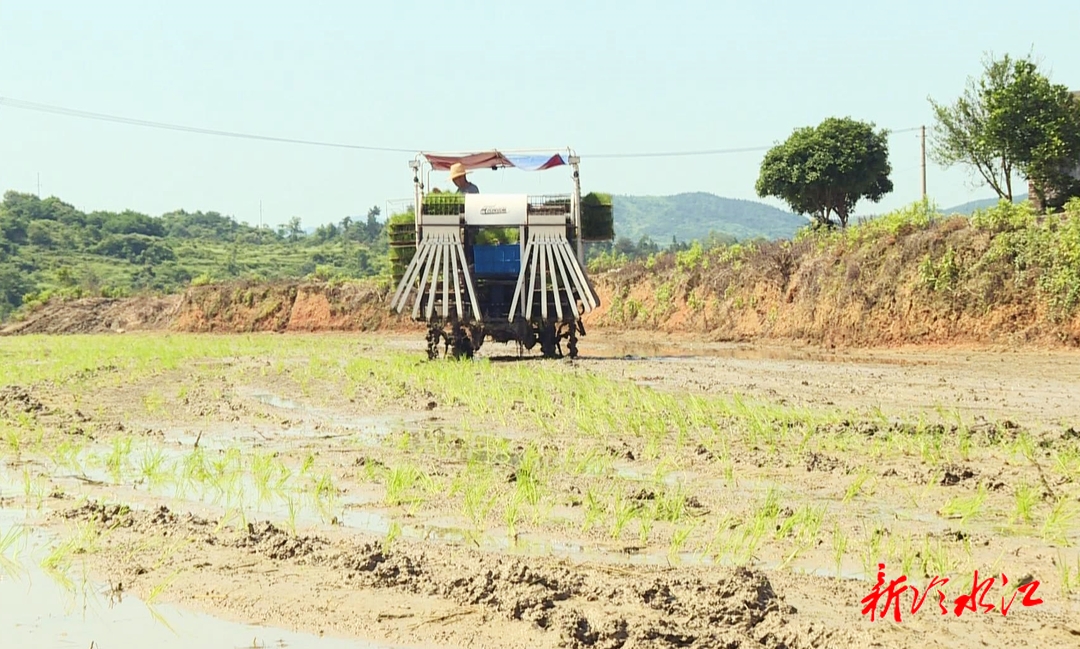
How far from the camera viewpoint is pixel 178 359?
26.4 metres

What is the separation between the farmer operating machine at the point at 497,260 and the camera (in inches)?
850

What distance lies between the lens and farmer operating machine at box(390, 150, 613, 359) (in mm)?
21578

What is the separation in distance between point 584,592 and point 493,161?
17.8m

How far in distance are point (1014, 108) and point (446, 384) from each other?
85.9 ft

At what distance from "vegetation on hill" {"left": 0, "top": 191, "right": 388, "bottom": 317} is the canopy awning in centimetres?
4496

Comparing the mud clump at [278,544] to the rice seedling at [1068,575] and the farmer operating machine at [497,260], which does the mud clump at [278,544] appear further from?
the farmer operating machine at [497,260]

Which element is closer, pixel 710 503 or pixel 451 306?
pixel 710 503

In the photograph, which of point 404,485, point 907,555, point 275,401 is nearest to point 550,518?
point 404,485

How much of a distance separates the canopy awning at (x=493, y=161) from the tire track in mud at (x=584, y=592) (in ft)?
52.2

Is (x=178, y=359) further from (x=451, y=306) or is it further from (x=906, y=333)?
(x=906, y=333)

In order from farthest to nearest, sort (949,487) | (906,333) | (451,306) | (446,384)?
(906,333)
(451,306)
(446,384)
(949,487)

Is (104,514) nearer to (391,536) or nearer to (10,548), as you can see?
(10,548)

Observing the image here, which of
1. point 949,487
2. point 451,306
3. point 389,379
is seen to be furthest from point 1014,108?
point 949,487

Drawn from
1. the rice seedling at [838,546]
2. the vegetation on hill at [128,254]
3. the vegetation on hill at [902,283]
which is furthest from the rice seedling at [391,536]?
the vegetation on hill at [128,254]
